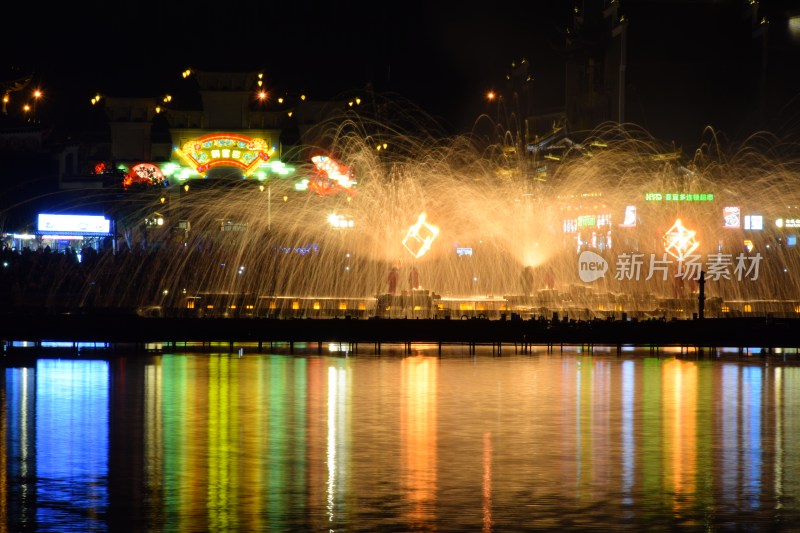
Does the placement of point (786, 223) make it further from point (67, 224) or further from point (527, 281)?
point (67, 224)

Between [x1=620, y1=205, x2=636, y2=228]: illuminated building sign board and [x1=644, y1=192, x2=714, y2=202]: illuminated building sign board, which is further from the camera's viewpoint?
[x1=620, y1=205, x2=636, y2=228]: illuminated building sign board

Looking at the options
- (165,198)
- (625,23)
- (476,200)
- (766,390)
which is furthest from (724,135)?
(766,390)

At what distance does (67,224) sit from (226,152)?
13557mm

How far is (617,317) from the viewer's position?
39.5 meters

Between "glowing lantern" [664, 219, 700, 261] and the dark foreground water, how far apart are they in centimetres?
3168

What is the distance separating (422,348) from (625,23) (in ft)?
111

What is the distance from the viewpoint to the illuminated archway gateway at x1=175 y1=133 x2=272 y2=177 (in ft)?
253

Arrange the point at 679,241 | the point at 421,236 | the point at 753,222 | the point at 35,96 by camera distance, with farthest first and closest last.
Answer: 1. the point at 35,96
2. the point at 753,222
3. the point at 679,241
4. the point at 421,236

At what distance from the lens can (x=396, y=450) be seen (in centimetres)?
1450

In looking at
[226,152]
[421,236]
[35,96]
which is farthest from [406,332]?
[35,96]

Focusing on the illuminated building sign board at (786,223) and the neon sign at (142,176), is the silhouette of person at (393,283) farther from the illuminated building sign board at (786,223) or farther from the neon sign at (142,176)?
the neon sign at (142,176)

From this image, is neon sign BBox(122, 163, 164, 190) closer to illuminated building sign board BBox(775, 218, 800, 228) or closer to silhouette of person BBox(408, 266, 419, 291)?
silhouette of person BBox(408, 266, 419, 291)

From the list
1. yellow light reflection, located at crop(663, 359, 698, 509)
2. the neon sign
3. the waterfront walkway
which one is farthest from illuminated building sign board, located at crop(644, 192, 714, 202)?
yellow light reflection, located at crop(663, 359, 698, 509)

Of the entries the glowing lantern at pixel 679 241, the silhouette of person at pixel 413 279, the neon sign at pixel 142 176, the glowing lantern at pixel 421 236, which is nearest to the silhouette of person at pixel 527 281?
the silhouette of person at pixel 413 279
